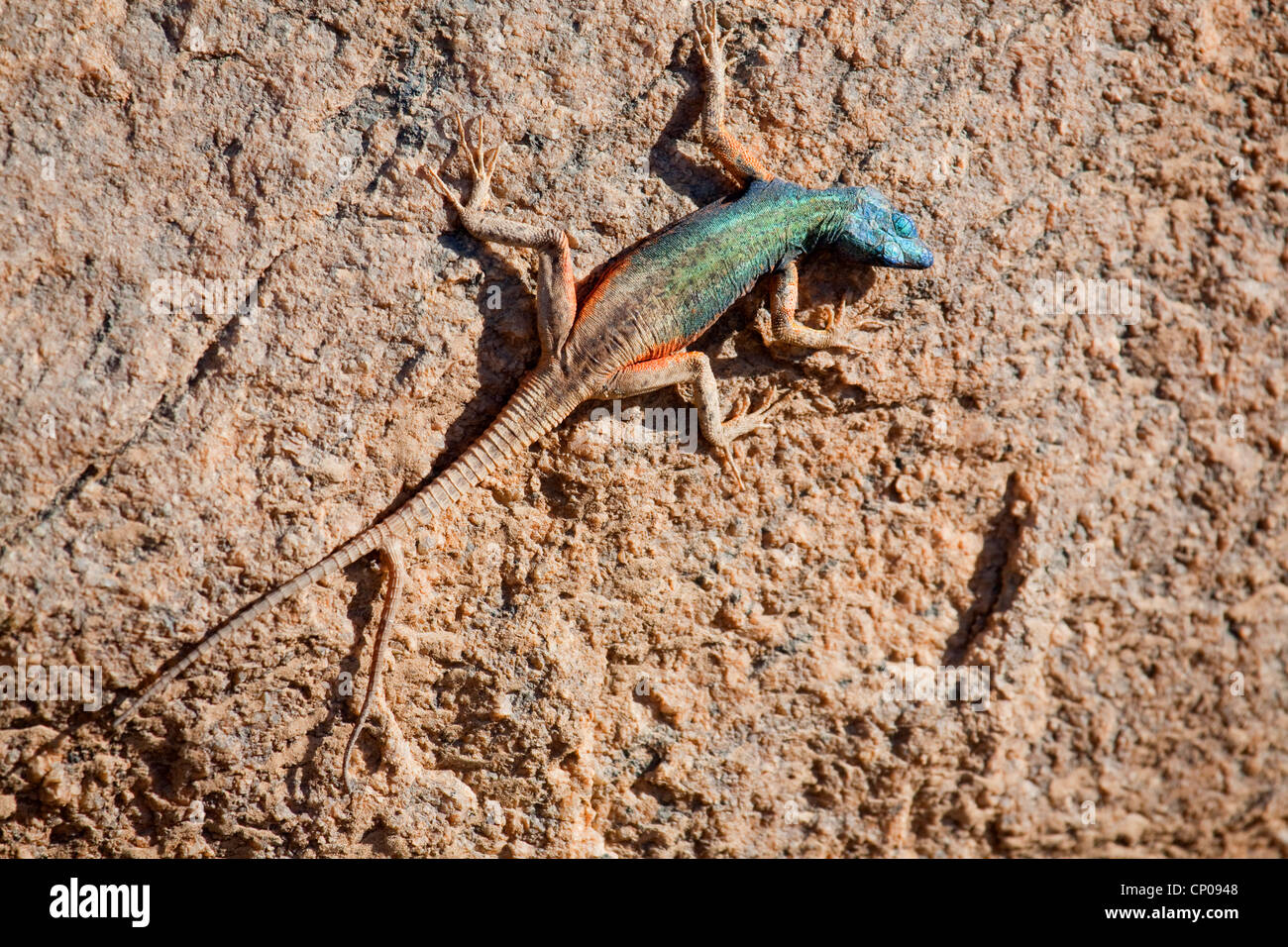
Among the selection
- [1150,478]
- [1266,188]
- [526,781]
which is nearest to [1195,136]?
[1266,188]

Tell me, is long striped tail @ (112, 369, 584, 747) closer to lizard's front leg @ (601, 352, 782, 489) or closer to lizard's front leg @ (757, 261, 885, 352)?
lizard's front leg @ (601, 352, 782, 489)

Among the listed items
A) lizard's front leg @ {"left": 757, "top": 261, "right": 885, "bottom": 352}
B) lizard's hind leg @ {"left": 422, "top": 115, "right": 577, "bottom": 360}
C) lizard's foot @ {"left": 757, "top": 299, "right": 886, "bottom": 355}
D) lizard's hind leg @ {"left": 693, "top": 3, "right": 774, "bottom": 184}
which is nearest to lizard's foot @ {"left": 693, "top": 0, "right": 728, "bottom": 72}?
lizard's hind leg @ {"left": 693, "top": 3, "right": 774, "bottom": 184}

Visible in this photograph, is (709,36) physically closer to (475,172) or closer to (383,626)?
(475,172)

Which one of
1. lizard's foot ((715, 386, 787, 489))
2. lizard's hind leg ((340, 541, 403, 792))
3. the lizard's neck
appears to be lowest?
lizard's hind leg ((340, 541, 403, 792))

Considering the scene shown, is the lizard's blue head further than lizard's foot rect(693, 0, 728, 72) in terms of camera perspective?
No

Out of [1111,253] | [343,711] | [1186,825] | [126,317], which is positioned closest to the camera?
[126,317]

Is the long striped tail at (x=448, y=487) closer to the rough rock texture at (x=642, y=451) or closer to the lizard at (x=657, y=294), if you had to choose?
the lizard at (x=657, y=294)

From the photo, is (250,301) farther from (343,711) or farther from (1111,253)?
(1111,253)
